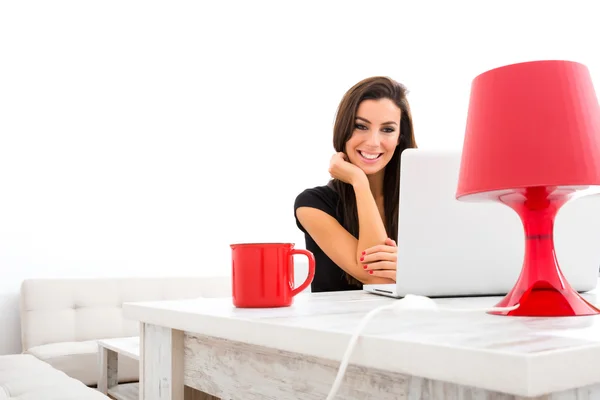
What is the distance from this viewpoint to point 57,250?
315 cm

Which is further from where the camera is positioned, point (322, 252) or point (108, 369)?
point (108, 369)

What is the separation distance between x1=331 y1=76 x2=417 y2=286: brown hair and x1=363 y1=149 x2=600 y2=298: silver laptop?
3.24 feet

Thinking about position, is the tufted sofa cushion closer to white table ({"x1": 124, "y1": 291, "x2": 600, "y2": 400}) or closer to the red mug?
white table ({"x1": 124, "y1": 291, "x2": 600, "y2": 400})

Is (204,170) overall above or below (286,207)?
above

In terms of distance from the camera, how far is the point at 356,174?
5.85 ft

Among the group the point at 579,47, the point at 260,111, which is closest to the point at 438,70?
the point at 579,47

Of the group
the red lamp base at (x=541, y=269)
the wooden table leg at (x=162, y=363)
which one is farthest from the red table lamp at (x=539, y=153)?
the wooden table leg at (x=162, y=363)

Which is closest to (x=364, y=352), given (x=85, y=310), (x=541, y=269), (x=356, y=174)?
(x=541, y=269)

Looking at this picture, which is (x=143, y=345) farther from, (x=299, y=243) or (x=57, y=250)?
(x=299, y=243)

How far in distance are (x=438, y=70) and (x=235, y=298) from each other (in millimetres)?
3267

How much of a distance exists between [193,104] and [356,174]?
6.82 ft

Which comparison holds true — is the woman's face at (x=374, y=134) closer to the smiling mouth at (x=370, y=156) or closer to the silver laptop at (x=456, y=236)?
the smiling mouth at (x=370, y=156)

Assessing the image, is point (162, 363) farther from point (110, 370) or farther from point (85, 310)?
point (85, 310)

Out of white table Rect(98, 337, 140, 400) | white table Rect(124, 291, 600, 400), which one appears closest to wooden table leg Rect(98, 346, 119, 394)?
white table Rect(98, 337, 140, 400)
